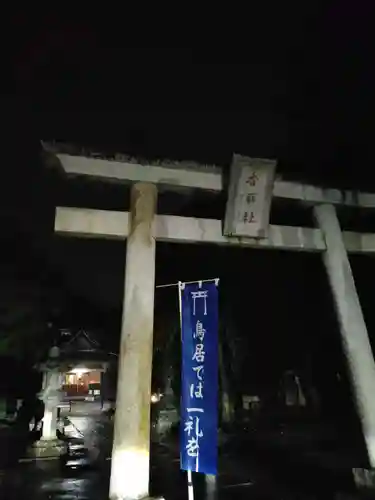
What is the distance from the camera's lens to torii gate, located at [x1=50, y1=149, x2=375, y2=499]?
6.30m

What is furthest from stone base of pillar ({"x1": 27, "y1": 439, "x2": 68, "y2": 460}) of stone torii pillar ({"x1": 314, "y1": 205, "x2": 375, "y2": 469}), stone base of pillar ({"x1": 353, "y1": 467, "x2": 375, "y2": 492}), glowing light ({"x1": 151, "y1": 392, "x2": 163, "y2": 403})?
stone torii pillar ({"x1": 314, "y1": 205, "x2": 375, "y2": 469})

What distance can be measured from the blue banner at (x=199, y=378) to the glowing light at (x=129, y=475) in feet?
3.01

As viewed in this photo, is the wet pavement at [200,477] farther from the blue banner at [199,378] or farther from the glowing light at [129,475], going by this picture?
the blue banner at [199,378]

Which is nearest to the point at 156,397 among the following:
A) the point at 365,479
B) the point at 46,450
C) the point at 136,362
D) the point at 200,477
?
the point at 46,450

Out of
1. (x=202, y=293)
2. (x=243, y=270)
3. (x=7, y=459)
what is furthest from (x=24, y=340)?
(x=202, y=293)

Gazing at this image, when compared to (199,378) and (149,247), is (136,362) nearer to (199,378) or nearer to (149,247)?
(199,378)

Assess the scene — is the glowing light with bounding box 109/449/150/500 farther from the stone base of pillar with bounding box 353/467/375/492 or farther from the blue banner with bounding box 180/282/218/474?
the stone base of pillar with bounding box 353/467/375/492

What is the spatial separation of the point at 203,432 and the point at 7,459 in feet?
32.3

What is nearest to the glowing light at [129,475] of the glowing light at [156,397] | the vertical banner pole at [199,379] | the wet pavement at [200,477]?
the vertical banner pole at [199,379]

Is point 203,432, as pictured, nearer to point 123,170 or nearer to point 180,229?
point 180,229

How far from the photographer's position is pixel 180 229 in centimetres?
774

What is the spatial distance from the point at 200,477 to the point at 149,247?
5.52 meters

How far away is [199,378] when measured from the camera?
223 inches

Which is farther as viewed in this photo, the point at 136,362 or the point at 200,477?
the point at 200,477
